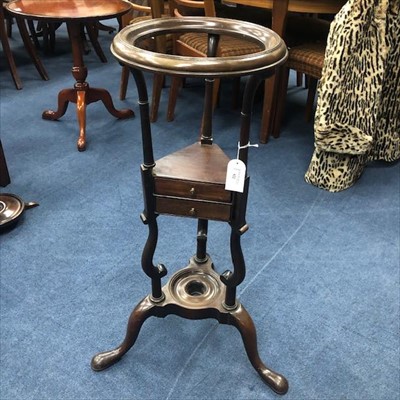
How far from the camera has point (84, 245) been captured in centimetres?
164

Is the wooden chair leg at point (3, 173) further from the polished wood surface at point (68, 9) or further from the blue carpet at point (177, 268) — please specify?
the polished wood surface at point (68, 9)

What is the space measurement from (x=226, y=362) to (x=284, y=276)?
40 centimetres

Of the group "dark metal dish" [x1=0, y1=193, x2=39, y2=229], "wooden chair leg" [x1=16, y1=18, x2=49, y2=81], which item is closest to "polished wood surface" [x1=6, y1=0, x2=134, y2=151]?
"dark metal dish" [x1=0, y1=193, x2=39, y2=229]

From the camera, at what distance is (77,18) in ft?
6.46

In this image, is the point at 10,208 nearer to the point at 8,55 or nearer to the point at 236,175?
the point at 236,175

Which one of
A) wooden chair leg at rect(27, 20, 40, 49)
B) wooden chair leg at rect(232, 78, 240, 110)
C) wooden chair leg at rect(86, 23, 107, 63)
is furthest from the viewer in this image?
wooden chair leg at rect(27, 20, 40, 49)

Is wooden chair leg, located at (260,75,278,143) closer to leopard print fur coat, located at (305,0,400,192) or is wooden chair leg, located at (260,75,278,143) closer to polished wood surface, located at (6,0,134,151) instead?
leopard print fur coat, located at (305,0,400,192)

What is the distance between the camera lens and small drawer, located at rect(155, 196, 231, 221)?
0.94 m

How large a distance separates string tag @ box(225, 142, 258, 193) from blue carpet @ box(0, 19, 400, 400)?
61 cm

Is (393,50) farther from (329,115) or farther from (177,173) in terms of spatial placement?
(177,173)

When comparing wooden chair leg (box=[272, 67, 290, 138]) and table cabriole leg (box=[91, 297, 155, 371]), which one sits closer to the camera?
table cabriole leg (box=[91, 297, 155, 371])

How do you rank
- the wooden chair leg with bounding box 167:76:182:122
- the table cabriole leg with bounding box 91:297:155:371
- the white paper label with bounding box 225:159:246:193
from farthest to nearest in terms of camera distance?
the wooden chair leg with bounding box 167:76:182:122
the table cabriole leg with bounding box 91:297:155:371
the white paper label with bounding box 225:159:246:193

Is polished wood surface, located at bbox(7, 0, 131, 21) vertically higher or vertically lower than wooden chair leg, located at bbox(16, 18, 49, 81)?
higher

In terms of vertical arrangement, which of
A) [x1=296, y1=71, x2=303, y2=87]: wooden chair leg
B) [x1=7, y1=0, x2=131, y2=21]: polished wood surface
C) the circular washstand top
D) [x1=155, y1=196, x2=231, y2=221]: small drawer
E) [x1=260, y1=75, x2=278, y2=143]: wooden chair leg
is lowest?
[x1=296, y1=71, x2=303, y2=87]: wooden chair leg
